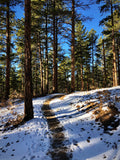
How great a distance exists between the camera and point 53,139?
4.17 meters

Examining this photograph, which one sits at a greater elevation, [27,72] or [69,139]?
[27,72]

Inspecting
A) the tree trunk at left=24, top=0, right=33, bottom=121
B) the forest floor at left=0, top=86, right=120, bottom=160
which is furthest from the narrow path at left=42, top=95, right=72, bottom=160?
the tree trunk at left=24, top=0, right=33, bottom=121

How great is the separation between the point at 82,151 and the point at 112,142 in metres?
1.15

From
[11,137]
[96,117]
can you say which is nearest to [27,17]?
[11,137]

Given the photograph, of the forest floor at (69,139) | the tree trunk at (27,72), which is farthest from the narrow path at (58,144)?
the tree trunk at (27,72)

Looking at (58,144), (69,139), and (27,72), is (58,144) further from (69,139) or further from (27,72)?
(27,72)

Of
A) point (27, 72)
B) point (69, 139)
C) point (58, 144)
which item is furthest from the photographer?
Result: point (27, 72)

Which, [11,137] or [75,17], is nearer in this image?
[11,137]

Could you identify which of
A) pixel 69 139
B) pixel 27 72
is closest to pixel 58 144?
pixel 69 139

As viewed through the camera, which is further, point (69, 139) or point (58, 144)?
point (69, 139)

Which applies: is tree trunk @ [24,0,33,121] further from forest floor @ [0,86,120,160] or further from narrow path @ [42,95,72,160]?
narrow path @ [42,95,72,160]

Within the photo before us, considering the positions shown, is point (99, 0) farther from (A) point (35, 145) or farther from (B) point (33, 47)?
(A) point (35, 145)

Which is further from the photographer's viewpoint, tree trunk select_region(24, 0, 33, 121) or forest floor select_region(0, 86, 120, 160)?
tree trunk select_region(24, 0, 33, 121)

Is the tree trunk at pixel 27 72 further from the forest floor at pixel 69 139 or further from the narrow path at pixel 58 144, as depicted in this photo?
the narrow path at pixel 58 144
